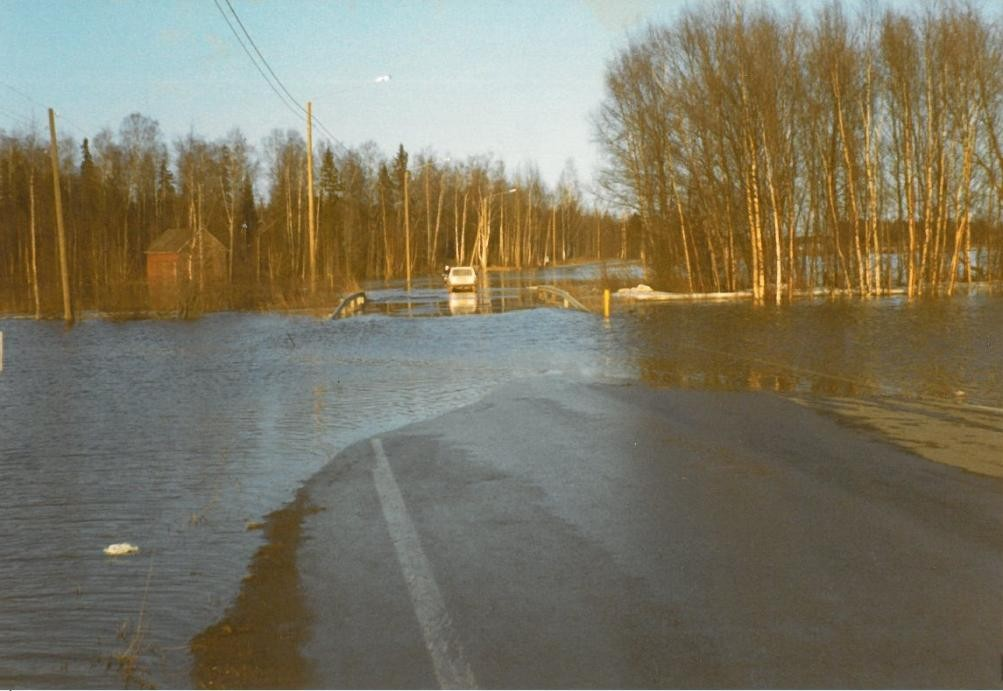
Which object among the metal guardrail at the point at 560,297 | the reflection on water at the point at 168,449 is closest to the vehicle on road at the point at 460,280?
the metal guardrail at the point at 560,297

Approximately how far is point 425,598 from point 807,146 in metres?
47.1

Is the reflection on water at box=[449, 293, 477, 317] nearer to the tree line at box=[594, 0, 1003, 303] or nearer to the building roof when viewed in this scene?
the tree line at box=[594, 0, 1003, 303]

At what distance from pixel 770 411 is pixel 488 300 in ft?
122

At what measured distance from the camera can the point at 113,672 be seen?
509cm

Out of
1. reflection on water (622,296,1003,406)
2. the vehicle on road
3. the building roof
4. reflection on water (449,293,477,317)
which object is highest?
the building roof

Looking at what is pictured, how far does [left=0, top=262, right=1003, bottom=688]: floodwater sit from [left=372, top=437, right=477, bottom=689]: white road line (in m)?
1.08

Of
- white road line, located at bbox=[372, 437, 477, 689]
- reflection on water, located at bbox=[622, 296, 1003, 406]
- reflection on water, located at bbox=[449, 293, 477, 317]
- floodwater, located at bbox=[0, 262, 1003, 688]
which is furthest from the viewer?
reflection on water, located at bbox=[449, 293, 477, 317]

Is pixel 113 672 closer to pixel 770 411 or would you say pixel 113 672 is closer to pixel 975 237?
pixel 770 411

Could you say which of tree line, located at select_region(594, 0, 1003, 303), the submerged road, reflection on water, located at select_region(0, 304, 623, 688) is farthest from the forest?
the submerged road

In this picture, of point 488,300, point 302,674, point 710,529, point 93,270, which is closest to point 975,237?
point 488,300

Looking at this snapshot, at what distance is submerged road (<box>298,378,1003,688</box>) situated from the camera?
5.02 meters

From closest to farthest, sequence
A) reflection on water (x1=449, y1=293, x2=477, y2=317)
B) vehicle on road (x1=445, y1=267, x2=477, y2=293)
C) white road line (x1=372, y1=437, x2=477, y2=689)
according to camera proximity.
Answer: white road line (x1=372, y1=437, x2=477, y2=689), reflection on water (x1=449, y1=293, x2=477, y2=317), vehicle on road (x1=445, y1=267, x2=477, y2=293)

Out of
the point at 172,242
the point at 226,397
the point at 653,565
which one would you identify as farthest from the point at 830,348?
the point at 172,242

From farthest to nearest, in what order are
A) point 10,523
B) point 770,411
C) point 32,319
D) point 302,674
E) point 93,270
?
point 93,270 → point 32,319 → point 770,411 → point 10,523 → point 302,674
